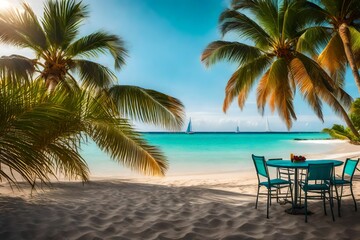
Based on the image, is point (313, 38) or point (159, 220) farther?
point (313, 38)

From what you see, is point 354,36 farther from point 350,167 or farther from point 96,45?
point 96,45

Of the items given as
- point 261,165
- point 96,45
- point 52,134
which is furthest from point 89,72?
point 261,165

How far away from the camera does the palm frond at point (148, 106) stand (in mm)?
6758

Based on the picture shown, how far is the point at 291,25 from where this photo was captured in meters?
9.76

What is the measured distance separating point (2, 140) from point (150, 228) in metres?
2.29

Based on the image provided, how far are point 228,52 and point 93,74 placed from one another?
495 cm

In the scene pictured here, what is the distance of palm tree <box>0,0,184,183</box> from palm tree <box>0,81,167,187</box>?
3 cm

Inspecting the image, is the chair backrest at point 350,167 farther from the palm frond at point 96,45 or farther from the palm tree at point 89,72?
the palm frond at point 96,45

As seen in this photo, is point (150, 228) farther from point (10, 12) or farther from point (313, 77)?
point (313, 77)

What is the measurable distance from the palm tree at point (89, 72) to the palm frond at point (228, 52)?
323 centimetres

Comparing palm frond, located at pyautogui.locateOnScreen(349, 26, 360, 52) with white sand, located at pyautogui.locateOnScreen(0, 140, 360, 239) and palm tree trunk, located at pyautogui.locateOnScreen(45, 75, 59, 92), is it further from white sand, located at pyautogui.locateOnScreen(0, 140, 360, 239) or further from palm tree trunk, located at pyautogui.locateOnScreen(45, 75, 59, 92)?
palm tree trunk, located at pyautogui.locateOnScreen(45, 75, 59, 92)

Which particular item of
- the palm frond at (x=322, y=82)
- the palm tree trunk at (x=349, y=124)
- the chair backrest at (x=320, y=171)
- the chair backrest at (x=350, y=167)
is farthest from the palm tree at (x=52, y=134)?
the palm tree trunk at (x=349, y=124)

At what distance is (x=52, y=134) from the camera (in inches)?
160

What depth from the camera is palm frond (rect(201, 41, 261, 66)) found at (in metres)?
10.2
